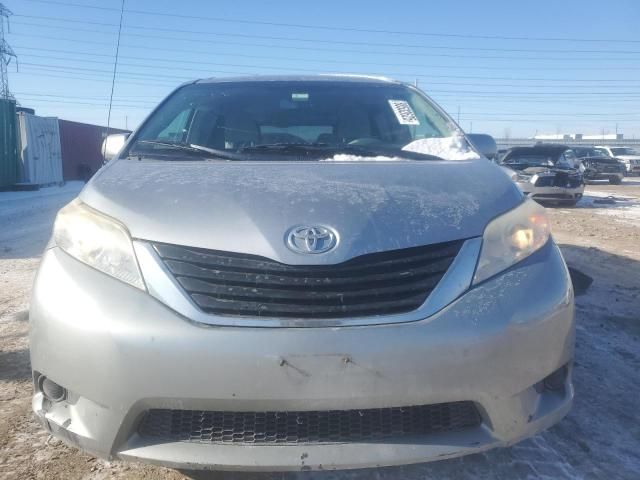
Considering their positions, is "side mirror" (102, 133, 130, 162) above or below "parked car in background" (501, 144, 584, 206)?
above

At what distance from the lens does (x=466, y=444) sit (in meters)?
1.78

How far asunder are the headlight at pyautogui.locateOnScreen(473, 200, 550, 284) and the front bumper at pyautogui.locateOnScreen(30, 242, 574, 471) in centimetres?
12

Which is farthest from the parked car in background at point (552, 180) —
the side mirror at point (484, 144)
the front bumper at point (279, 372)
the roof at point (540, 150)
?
the front bumper at point (279, 372)

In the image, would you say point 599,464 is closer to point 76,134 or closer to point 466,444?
point 466,444

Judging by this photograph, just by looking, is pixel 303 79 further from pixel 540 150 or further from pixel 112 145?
pixel 540 150

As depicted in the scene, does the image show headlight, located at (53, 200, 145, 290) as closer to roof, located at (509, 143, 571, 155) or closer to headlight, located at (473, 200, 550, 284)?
headlight, located at (473, 200, 550, 284)

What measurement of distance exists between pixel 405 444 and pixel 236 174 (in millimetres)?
1237

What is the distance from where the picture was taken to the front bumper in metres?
1.69

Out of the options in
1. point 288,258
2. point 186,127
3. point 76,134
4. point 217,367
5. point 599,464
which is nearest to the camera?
point 217,367

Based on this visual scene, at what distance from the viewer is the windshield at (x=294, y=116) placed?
10.3 ft

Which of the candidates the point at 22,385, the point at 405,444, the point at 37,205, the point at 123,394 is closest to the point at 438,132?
the point at 405,444

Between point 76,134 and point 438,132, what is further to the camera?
point 76,134

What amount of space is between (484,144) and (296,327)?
2.01m

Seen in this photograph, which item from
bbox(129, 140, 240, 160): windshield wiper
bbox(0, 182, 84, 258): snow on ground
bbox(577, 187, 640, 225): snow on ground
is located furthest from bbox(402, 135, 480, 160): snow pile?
bbox(577, 187, 640, 225): snow on ground
